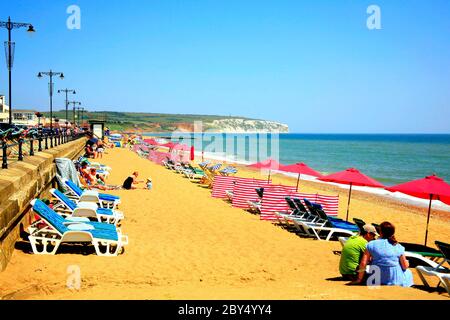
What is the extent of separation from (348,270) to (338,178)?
490 cm

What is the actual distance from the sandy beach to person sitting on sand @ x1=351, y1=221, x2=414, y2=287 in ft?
0.98

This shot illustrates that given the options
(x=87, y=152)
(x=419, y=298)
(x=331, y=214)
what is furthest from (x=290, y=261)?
(x=87, y=152)

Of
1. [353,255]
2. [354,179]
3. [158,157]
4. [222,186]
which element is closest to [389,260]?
[353,255]

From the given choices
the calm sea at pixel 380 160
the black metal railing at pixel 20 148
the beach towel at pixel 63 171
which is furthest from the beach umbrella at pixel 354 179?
the calm sea at pixel 380 160

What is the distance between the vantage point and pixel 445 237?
11875 mm

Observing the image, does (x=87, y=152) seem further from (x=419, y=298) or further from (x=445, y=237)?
(x=419, y=298)

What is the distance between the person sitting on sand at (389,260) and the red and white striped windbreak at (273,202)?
5617 mm

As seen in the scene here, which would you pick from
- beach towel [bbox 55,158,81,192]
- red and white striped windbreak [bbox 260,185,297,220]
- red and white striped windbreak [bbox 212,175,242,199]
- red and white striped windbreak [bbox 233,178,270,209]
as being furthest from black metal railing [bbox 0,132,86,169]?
red and white striped windbreak [bbox 260,185,297,220]

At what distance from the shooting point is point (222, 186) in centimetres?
1427

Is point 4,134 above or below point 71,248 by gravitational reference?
above

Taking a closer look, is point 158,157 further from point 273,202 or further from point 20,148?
point 20,148

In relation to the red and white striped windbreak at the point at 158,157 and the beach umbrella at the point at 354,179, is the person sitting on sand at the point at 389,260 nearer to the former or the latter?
the beach umbrella at the point at 354,179

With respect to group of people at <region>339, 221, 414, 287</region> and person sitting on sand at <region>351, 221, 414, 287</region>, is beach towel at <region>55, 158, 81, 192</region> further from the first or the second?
person sitting on sand at <region>351, 221, 414, 287</region>

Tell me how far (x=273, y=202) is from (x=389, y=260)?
5.83 m
